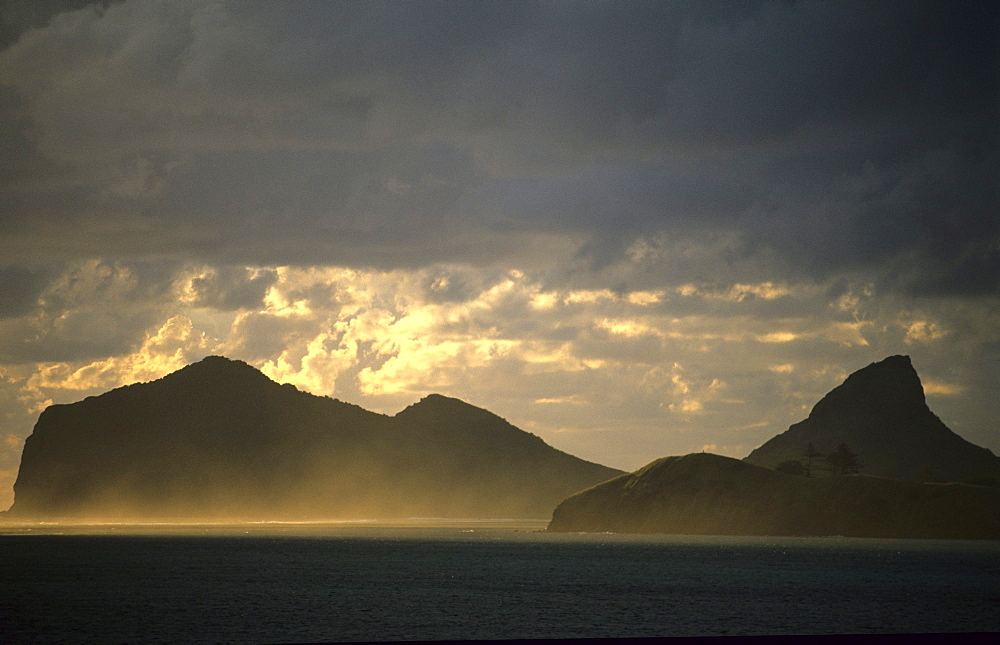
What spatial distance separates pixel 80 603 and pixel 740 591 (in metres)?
74.1

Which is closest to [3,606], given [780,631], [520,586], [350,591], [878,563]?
[350,591]

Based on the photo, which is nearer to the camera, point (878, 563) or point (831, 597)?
point (831, 597)

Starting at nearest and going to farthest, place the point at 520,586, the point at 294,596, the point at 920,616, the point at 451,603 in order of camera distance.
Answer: the point at 920,616
the point at 451,603
the point at 294,596
the point at 520,586

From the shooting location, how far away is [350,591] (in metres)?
123

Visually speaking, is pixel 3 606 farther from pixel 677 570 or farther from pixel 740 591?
pixel 677 570

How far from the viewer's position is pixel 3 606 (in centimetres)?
10894

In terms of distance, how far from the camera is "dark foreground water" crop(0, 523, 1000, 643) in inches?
3457

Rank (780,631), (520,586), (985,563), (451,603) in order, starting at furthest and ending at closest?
(985,563)
(520,586)
(451,603)
(780,631)

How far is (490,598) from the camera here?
114000 millimetres

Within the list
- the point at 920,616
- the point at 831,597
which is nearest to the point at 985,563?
the point at 831,597

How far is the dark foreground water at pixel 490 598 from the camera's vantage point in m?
87.8

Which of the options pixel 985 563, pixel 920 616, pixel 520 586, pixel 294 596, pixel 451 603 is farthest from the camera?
pixel 985 563

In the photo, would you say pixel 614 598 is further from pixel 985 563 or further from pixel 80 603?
pixel 985 563

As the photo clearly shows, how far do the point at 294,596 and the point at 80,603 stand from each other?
73.2ft
